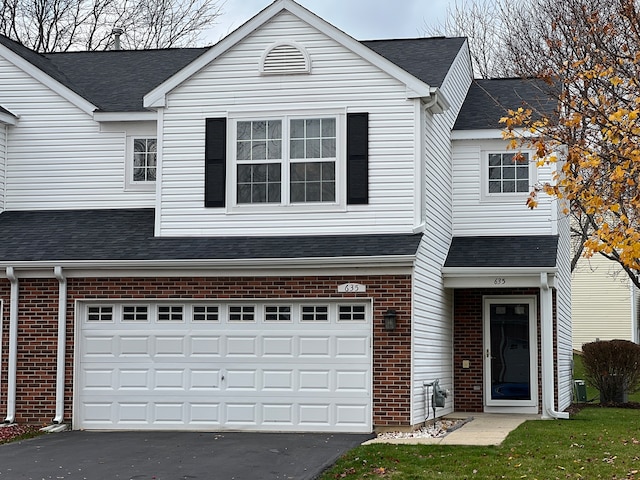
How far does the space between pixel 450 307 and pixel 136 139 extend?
6.95 m

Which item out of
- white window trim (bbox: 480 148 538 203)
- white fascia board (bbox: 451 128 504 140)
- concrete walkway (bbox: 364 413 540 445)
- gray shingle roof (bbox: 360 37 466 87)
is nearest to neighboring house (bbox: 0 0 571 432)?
gray shingle roof (bbox: 360 37 466 87)

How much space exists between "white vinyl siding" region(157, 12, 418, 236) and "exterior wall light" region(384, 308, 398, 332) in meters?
1.56

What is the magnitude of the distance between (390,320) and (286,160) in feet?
11.4

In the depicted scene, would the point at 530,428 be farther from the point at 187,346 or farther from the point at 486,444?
the point at 187,346

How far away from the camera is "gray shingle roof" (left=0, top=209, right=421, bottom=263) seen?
16.8 m

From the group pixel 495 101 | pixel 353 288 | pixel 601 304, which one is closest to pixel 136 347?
pixel 353 288

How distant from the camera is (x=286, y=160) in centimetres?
1778

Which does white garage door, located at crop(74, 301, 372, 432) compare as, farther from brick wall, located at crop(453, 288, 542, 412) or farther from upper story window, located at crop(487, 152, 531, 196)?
upper story window, located at crop(487, 152, 531, 196)

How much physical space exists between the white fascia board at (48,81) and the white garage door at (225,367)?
450 centimetres

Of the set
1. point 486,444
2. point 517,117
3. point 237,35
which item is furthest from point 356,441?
point 237,35

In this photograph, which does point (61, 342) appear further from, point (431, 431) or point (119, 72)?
point (119, 72)

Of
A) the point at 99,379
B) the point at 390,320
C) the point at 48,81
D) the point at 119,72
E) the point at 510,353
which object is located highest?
the point at 119,72

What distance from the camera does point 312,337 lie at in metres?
16.8

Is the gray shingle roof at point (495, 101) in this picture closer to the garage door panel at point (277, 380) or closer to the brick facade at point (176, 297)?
the brick facade at point (176, 297)
